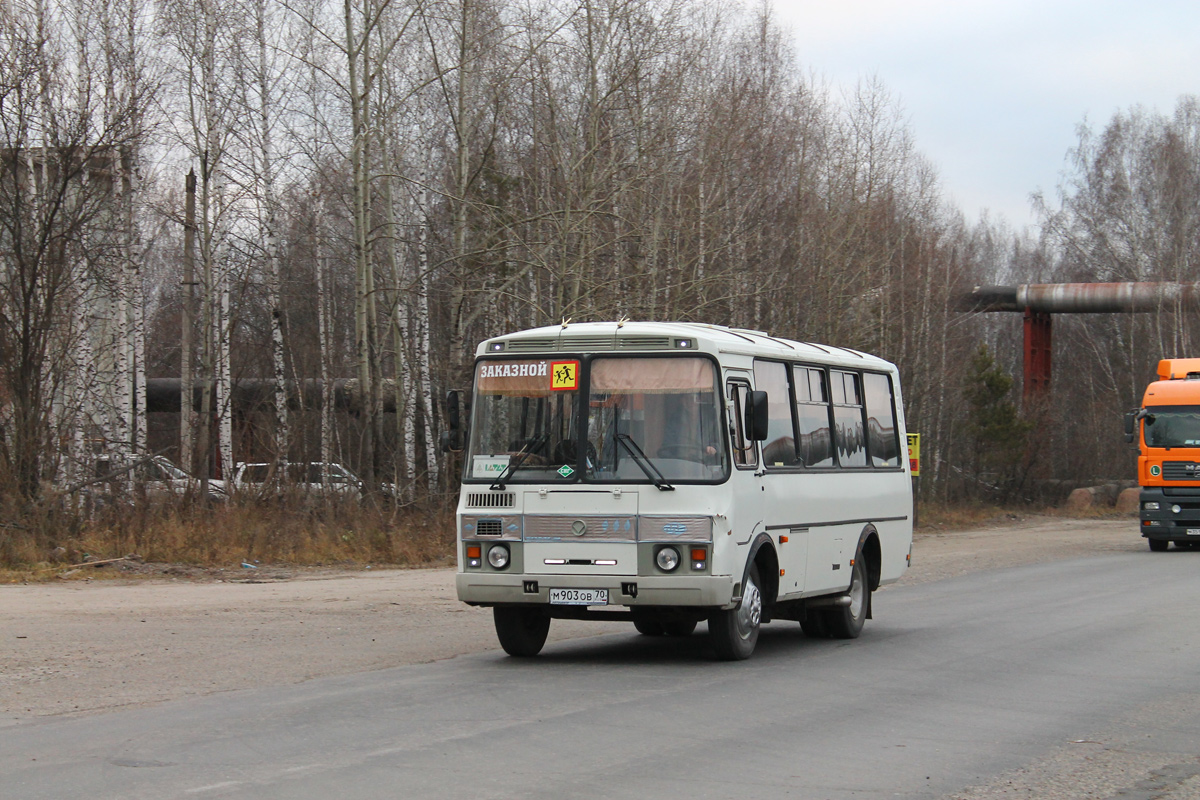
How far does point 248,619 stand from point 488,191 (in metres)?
17.8

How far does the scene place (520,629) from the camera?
12.1m

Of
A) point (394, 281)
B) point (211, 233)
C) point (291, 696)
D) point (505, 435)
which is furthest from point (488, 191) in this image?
point (291, 696)

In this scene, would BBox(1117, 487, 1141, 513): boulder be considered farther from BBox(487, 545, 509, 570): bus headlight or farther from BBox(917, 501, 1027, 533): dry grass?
BBox(487, 545, 509, 570): bus headlight

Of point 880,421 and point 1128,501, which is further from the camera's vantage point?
point 1128,501

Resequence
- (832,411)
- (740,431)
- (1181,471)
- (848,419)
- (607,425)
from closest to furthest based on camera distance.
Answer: (607,425) < (740,431) < (832,411) < (848,419) < (1181,471)

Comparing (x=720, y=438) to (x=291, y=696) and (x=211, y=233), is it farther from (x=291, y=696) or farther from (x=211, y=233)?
(x=211, y=233)

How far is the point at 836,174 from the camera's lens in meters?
42.0

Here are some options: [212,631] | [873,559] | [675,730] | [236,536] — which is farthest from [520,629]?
[236,536]

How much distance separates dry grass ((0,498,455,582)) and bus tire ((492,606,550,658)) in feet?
31.7

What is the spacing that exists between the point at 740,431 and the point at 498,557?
7.33 feet

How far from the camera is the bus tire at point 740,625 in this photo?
1159 cm

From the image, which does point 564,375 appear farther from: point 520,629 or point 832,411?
point 832,411

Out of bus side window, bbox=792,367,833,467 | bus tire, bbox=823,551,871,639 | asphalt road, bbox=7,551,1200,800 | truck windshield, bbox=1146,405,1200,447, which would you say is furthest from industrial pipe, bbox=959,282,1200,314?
asphalt road, bbox=7,551,1200,800

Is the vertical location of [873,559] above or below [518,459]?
below
